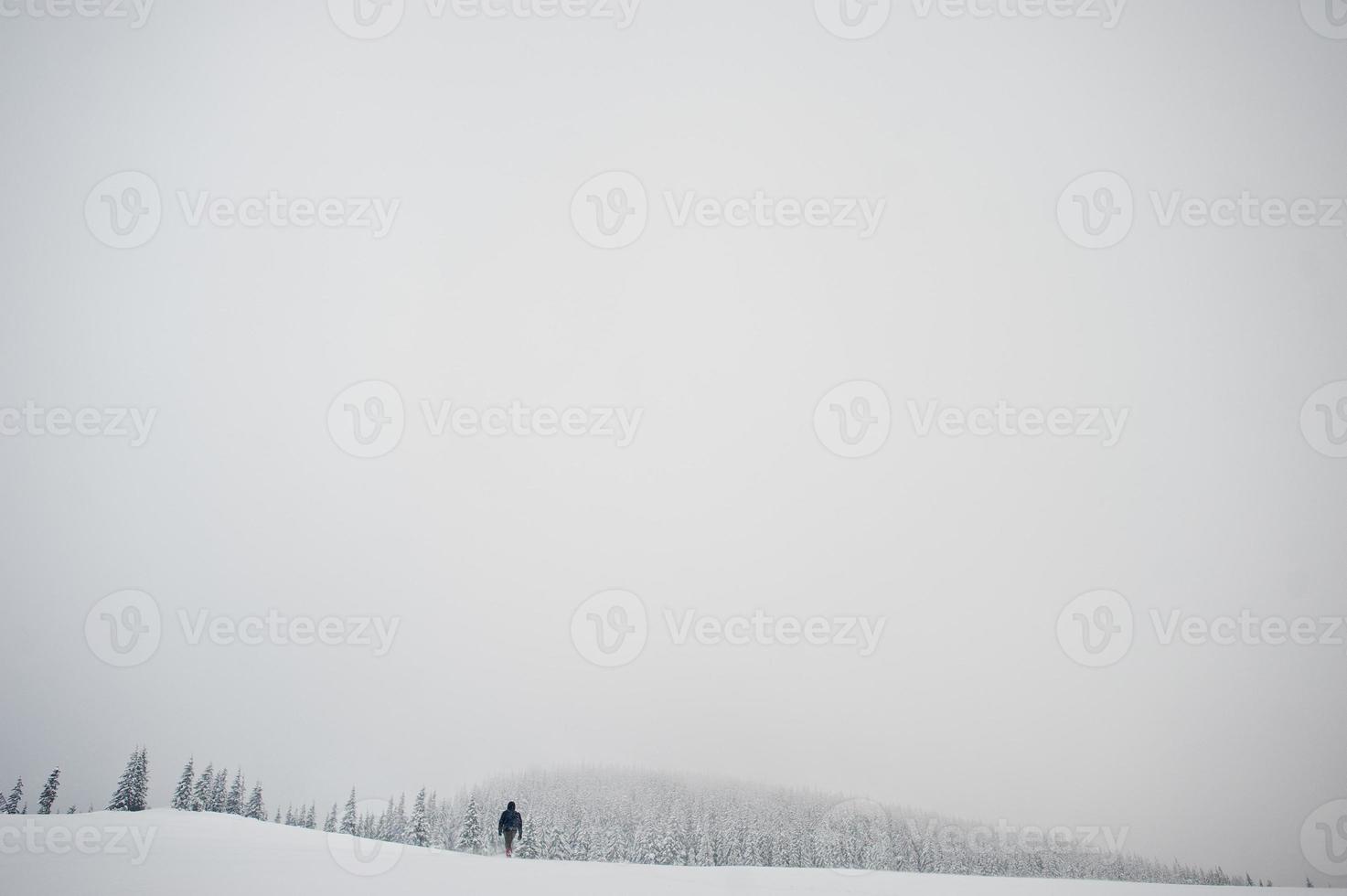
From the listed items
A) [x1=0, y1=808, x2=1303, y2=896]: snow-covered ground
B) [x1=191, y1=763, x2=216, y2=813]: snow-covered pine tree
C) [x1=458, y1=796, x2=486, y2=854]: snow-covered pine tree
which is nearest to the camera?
[x1=0, y1=808, x2=1303, y2=896]: snow-covered ground

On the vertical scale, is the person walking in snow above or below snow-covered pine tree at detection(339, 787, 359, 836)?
above

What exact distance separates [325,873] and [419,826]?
20608 millimetres

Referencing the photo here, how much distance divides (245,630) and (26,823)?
235 inches

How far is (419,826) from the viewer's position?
26.9m

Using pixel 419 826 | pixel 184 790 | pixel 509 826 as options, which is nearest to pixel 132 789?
pixel 184 790

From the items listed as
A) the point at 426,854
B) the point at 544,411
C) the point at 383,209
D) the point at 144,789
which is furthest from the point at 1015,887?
the point at 144,789

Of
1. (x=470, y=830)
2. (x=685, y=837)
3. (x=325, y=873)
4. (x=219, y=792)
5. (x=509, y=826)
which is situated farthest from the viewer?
(x=219, y=792)

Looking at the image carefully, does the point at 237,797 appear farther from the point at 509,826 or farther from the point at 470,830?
the point at 509,826

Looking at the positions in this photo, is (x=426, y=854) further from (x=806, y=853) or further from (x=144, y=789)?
(x=806, y=853)

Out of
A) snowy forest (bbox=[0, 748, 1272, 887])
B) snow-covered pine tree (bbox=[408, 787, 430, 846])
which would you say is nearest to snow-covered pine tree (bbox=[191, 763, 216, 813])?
snowy forest (bbox=[0, 748, 1272, 887])

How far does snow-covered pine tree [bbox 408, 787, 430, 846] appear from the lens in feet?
86.4

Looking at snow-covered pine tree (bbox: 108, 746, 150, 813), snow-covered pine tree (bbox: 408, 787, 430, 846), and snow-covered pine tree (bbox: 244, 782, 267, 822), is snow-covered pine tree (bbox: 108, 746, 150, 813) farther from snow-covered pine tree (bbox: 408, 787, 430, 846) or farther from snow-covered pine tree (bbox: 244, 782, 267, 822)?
snow-covered pine tree (bbox: 408, 787, 430, 846)

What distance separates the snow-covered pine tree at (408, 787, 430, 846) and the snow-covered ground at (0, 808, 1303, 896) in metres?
14.7

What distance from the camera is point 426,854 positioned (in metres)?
12.5
